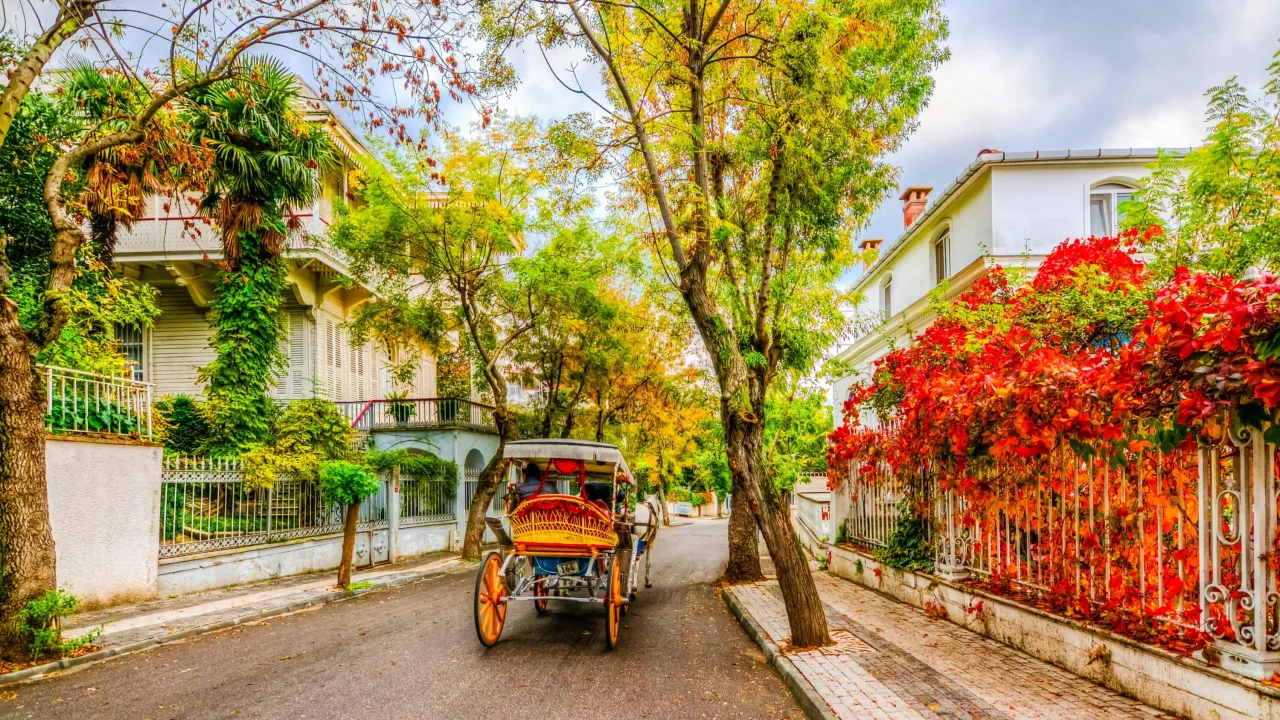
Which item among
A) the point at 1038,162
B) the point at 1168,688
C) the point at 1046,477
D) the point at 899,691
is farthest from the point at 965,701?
the point at 1038,162

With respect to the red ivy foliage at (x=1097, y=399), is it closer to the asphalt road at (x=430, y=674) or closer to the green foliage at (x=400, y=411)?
the asphalt road at (x=430, y=674)

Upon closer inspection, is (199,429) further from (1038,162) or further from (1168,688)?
(1038,162)

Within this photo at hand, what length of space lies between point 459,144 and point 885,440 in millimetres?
11068

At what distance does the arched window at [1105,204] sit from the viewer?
637 inches

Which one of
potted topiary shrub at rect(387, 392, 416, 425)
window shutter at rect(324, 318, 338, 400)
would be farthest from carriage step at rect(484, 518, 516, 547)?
potted topiary shrub at rect(387, 392, 416, 425)

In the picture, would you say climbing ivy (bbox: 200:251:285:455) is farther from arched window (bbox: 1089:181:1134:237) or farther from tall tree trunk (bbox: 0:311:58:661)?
arched window (bbox: 1089:181:1134:237)

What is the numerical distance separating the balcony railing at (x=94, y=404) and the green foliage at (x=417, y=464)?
243 inches

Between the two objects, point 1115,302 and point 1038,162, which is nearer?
point 1115,302

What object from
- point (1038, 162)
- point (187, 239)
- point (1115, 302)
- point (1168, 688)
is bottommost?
point (1168, 688)

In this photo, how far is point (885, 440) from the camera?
1052cm

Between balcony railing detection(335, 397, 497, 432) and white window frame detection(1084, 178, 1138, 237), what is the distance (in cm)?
1572

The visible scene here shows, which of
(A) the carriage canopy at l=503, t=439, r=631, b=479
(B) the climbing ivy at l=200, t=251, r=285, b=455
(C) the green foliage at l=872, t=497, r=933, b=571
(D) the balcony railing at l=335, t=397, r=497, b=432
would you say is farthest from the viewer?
(D) the balcony railing at l=335, t=397, r=497, b=432

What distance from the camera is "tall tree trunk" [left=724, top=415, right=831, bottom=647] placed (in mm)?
7340

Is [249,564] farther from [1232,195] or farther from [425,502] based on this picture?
[1232,195]
